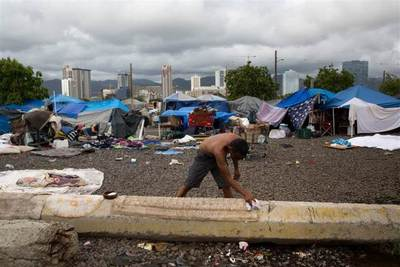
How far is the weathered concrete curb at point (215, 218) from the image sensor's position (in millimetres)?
5020

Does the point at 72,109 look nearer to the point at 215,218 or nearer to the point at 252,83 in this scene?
the point at 252,83

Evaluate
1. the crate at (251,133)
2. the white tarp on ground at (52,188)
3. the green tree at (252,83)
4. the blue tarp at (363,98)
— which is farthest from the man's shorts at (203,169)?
the green tree at (252,83)

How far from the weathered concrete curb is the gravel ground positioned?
173 mm

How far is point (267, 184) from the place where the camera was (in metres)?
8.24

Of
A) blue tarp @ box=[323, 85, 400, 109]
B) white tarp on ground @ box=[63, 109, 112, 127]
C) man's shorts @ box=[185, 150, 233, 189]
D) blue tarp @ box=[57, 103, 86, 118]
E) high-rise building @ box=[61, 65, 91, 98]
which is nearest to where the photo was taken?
man's shorts @ box=[185, 150, 233, 189]

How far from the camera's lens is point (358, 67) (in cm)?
5841

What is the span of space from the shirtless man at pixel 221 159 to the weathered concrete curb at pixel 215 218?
13.5 inches

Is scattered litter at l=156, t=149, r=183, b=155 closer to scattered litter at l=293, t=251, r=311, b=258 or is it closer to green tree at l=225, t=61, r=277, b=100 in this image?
scattered litter at l=293, t=251, r=311, b=258

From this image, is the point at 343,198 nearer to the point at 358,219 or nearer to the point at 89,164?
the point at 358,219

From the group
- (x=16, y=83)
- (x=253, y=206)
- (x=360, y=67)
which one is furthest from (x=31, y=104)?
(x=360, y=67)

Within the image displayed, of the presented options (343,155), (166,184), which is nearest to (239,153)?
(166,184)

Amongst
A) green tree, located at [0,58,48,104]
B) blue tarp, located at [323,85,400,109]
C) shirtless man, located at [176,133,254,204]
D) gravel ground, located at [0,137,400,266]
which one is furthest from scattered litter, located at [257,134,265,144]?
green tree, located at [0,58,48,104]

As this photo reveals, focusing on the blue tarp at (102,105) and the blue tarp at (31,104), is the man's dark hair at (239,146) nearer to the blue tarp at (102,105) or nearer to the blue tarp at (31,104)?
the blue tarp at (102,105)

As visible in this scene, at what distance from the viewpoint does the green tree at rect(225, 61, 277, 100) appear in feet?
128
